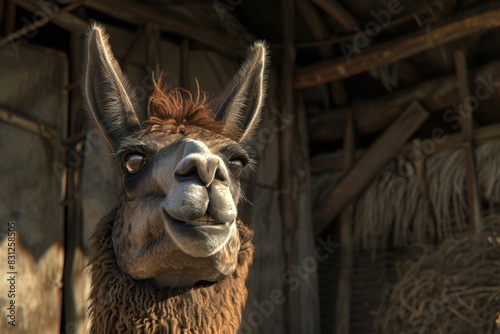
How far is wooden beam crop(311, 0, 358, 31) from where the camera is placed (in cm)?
711

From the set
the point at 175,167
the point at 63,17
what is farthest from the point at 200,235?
the point at 63,17

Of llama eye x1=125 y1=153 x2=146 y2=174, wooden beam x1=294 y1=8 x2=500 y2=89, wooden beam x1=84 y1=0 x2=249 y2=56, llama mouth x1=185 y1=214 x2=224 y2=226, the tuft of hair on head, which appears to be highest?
wooden beam x1=84 y1=0 x2=249 y2=56

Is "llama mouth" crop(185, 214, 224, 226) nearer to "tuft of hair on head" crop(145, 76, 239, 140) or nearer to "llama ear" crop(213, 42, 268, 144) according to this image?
"tuft of hair on head" crop(145, 76, 239, 140)

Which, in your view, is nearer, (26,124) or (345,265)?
(26,124)

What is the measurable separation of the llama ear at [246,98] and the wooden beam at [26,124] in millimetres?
2860

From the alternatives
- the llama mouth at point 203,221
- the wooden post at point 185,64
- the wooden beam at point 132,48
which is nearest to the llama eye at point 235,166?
the llama mouth at point 203,221

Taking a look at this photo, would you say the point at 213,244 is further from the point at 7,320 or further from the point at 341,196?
the point at 341,196

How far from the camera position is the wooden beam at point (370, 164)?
7.11 m

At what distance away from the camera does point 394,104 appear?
24.1 ft

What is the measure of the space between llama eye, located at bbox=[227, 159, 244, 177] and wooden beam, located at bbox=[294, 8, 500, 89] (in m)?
3.58

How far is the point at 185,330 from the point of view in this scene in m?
2.96

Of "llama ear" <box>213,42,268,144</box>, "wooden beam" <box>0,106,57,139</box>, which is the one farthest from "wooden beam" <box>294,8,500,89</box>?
"llama ear" <box>213,42,268,144</box>

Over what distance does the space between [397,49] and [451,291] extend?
1.99 metres

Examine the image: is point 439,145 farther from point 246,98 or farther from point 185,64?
point 246,98
